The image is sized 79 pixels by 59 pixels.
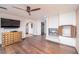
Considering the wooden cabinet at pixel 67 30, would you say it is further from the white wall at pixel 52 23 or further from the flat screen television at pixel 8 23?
the flat screen television at pixel 8 23

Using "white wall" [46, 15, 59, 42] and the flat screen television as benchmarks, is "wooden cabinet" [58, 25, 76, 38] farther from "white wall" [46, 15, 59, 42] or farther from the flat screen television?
the flat screen television

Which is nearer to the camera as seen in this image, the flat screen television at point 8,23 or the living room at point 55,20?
the living room at point 55,20

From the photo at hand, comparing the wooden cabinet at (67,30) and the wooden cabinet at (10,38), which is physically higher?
the wooden cabinet at (67,30)

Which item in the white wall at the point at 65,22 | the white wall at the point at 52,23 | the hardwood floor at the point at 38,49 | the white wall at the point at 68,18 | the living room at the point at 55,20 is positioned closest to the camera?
the hardwood floor at the point at 38,49

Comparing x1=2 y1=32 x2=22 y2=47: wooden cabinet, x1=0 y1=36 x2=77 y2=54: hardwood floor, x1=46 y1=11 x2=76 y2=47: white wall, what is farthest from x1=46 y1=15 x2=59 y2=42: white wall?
x1=2 y1=32 x2=22 y2=47: wooden cabinet

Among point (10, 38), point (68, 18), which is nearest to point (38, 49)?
point (10, 38)

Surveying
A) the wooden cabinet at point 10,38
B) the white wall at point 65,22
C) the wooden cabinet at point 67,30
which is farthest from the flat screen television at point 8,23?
the wooden cabinet at point 67,30

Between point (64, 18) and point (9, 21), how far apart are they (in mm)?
3731

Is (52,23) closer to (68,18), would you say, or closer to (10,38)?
(68,18)

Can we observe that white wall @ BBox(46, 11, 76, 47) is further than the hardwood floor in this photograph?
Yes
